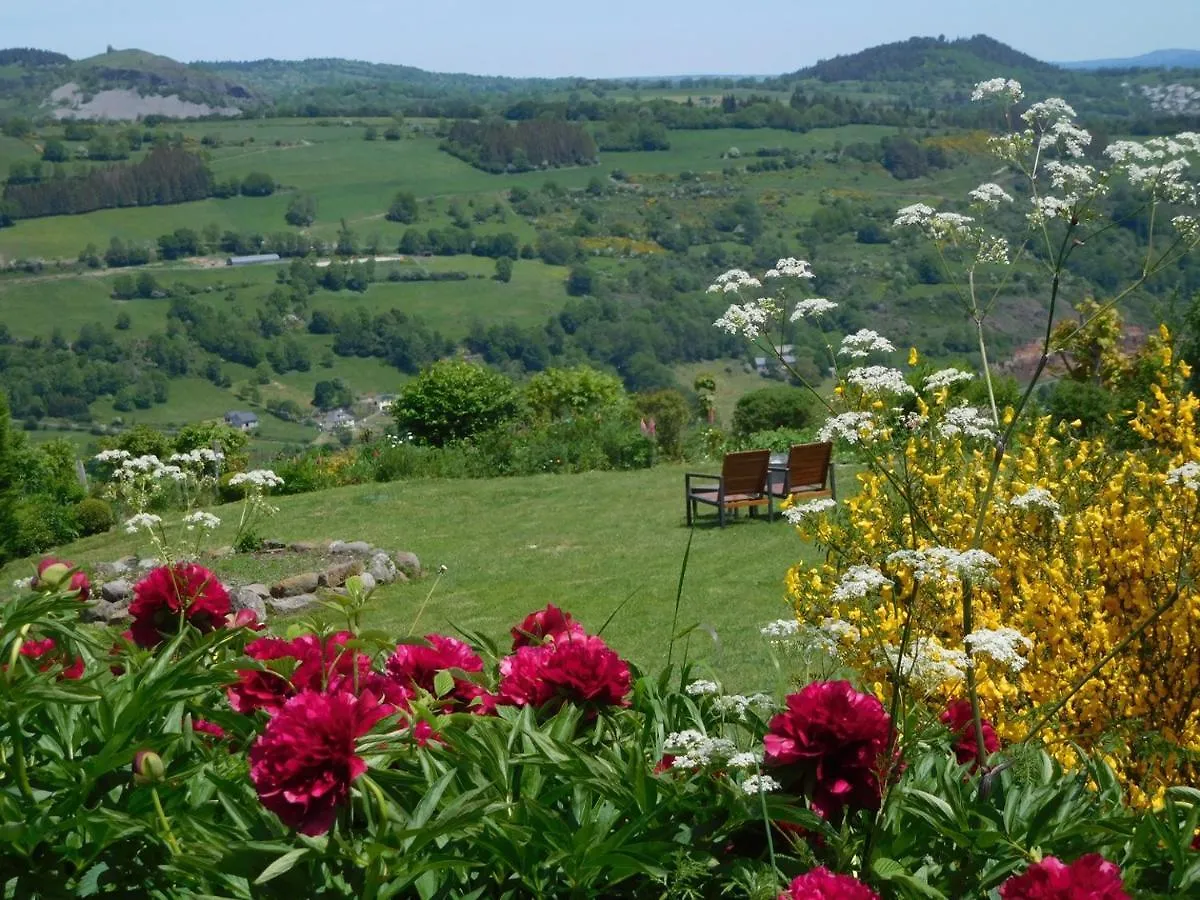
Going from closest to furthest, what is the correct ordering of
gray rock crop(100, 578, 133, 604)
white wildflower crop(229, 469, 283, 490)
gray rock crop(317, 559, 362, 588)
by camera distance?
white wildflower crop(229, 469, 283, 490), gray rock crop(100, 578, 133, 604), gray rock crop(317, 559, 362, 588)

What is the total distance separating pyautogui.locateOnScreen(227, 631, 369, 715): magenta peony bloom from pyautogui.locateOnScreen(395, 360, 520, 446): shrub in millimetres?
14246

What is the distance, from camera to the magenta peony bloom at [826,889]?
1.46 meters

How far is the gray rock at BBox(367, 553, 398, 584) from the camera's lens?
9750 mm

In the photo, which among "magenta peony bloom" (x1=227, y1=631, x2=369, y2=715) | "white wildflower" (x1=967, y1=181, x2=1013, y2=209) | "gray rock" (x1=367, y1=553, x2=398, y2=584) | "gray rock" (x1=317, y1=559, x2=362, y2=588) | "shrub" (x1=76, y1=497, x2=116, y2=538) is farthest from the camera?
"shrub" (x1=76, y1=497, x2=116, y2=538)

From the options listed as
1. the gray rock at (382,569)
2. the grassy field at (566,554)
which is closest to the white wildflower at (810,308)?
the grassy field at (566,554)

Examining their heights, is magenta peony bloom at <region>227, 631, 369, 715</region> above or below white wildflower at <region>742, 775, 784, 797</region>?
below

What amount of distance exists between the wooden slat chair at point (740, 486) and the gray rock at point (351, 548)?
2.59 meters

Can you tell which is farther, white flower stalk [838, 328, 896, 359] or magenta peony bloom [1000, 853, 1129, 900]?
white flower stalk [838, 328, 896, 359]

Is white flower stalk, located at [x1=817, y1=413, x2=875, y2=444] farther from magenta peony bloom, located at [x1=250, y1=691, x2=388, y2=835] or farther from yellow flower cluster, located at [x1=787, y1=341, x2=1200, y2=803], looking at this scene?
magenta peony bloom, located at [x1=250, y1=691, x2=388, y2=835]

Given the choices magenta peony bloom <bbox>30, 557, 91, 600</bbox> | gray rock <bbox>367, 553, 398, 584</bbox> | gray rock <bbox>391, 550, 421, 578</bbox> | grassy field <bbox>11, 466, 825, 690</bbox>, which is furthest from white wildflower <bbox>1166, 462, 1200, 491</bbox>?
gray rock <bbox>391, 550, 421, 578</bbox>

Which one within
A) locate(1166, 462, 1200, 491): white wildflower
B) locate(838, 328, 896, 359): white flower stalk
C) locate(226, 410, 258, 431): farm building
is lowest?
locate(226, 410, 258, 431): farm building

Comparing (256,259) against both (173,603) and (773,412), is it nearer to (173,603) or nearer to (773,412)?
(773,412)

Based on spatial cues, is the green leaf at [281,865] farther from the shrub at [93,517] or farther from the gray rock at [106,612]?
the shrub at [93,517]

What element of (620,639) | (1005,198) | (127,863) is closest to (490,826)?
(127,863)
